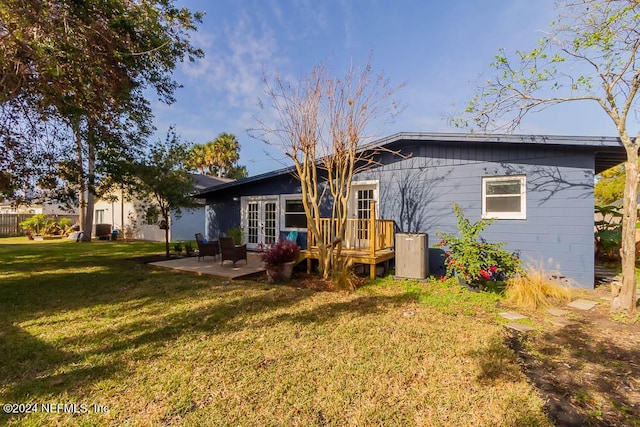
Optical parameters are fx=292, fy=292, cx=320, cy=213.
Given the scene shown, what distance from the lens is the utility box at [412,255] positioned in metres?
6.78

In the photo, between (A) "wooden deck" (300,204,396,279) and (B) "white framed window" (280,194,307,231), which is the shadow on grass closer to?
(A) "wooden deck" (300,204,396,279)

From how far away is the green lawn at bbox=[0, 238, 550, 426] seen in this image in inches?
88.4

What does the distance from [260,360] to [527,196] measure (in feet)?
22.1

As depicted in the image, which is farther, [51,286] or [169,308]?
[51,286]

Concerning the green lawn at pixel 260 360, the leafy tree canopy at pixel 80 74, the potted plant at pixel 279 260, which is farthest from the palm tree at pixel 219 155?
the green lawn at pixel 260 360

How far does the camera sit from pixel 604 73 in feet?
16.0

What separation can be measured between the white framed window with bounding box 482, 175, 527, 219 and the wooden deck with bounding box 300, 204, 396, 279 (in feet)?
7.96

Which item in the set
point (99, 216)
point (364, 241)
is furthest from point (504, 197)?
point (99, 216)

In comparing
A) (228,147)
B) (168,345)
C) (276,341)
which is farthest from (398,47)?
(228,147)

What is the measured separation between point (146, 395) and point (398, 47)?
28.9ft

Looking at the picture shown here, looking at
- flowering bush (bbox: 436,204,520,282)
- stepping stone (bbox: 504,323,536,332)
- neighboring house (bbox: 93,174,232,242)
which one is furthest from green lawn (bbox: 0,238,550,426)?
neighboring house (bbox: 93,174,232,242)

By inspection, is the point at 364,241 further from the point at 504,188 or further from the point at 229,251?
the point at 229,251

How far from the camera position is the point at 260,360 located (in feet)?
9.98

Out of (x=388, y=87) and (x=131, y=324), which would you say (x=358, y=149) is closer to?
(x=388, y=87)
